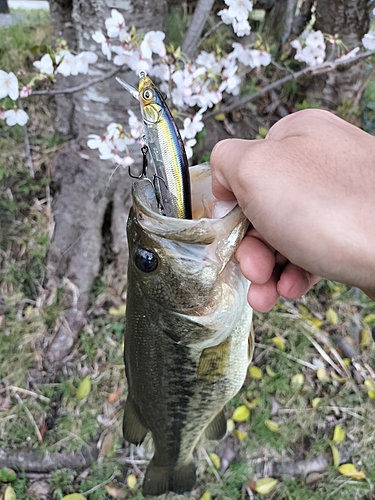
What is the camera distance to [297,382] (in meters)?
3.27

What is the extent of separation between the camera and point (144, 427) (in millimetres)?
2139

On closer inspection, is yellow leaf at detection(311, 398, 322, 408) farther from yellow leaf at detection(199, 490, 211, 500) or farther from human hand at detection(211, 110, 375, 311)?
human hand at detection(211, 110, 375, 311)

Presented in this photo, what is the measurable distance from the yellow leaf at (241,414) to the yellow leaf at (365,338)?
1.21 metres

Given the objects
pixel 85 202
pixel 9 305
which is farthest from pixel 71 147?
pixel 9 305

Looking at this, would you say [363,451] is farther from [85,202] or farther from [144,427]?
[85,202]

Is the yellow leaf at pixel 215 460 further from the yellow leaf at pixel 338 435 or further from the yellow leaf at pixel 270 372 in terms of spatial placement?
the yellow leaf at pixel 338 435

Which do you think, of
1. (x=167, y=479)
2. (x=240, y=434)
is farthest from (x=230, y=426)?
(x=167, y=479)

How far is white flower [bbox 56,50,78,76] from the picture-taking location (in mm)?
2178

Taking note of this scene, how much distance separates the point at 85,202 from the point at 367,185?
2.49m

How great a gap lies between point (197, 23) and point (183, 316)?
6.60 ft

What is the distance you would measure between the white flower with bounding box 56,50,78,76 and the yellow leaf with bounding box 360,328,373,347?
3.07 m

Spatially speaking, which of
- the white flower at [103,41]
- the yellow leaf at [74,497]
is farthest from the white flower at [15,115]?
the yellow leaf at [74,497]

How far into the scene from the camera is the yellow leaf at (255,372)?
3285mm

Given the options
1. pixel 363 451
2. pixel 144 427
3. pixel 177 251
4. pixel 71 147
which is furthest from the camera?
pixel 71 147
